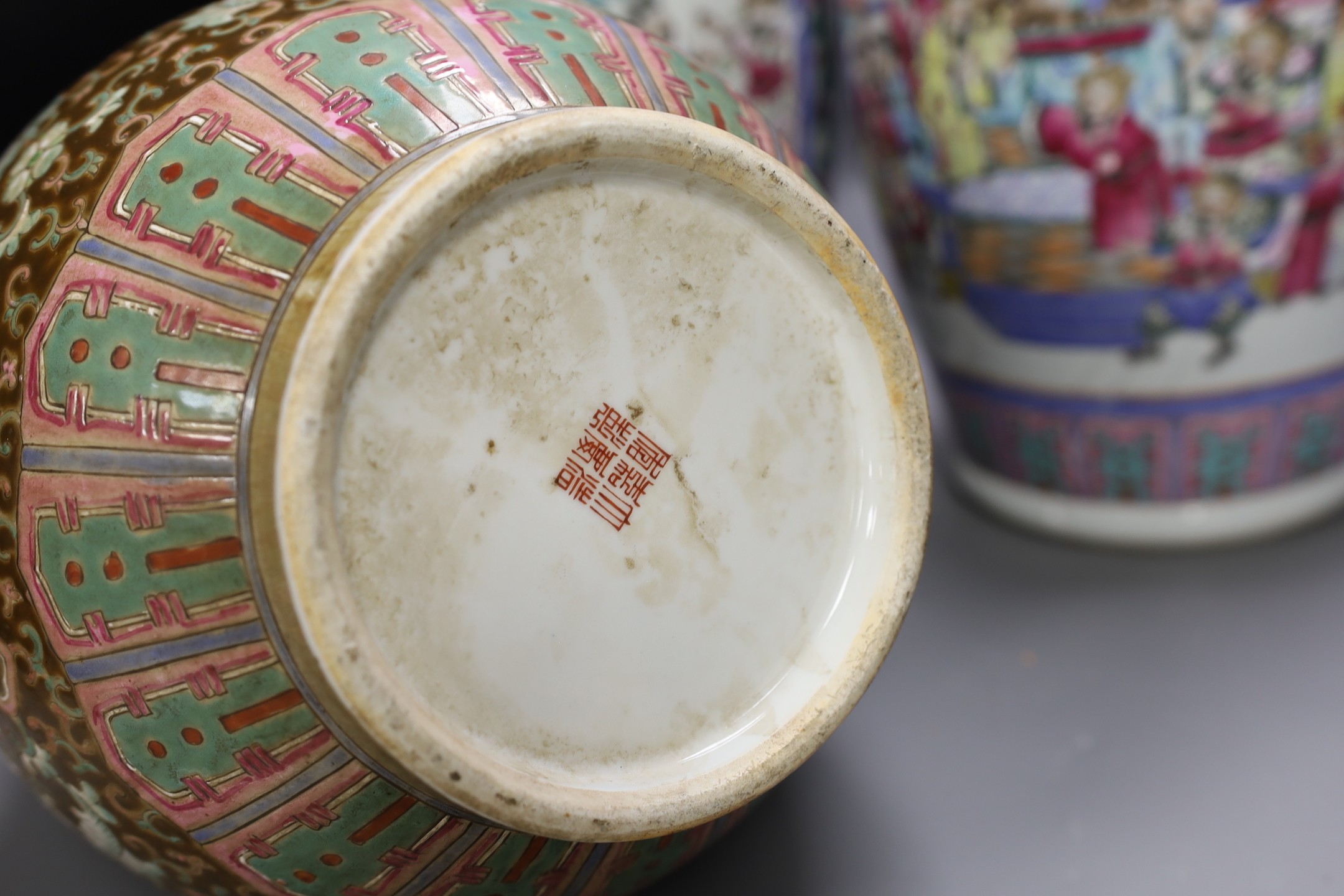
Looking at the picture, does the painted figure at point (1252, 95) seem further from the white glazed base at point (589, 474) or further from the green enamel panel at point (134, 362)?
the green enamel panel at point (134, 362)

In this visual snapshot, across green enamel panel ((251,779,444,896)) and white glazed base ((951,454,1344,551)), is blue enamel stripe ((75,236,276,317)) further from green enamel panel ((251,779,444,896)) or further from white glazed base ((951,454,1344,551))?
white glazed base ((951,454,1344,551))

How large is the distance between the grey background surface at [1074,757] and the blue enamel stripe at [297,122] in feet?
1.63

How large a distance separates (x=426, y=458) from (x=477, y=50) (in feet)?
0.75

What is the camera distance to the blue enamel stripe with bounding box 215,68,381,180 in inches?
24.2

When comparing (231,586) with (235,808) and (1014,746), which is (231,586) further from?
(1014,746)

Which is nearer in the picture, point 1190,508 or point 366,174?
point 366,174

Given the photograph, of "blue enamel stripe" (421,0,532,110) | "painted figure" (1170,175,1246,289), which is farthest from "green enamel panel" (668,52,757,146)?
"painted figure" (1170,175,1246,289)

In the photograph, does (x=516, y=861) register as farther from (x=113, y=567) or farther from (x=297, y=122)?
(x=297, y=122)

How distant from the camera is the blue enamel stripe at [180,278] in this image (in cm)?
59

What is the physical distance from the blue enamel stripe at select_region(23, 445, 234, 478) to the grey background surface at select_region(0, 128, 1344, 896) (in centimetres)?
37

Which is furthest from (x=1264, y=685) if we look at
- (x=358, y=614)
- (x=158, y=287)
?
(x=158, y=287)

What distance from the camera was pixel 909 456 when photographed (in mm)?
712

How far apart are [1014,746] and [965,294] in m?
0.42

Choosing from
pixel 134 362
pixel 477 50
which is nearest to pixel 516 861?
pixel 134 362
